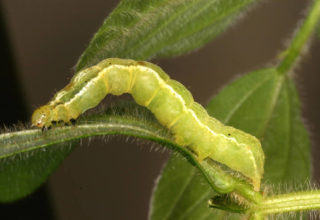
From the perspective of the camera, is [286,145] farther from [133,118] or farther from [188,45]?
[133,118]

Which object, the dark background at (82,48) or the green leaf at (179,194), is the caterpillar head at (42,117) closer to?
the green leaf at (179,194)

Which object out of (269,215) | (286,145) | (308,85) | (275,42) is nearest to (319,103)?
(308,85)

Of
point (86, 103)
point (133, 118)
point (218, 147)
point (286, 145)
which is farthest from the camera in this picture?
point (286, 145)

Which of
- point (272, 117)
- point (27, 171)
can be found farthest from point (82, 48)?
point (27, 171)

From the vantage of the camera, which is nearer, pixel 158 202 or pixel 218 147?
pixel 218 147

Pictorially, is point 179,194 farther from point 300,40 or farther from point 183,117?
point 300,40

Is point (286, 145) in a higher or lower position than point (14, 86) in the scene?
higher

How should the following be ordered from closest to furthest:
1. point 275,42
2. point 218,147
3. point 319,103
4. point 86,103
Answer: point 86,103
point 218,147
point 319,103
point 275,42
